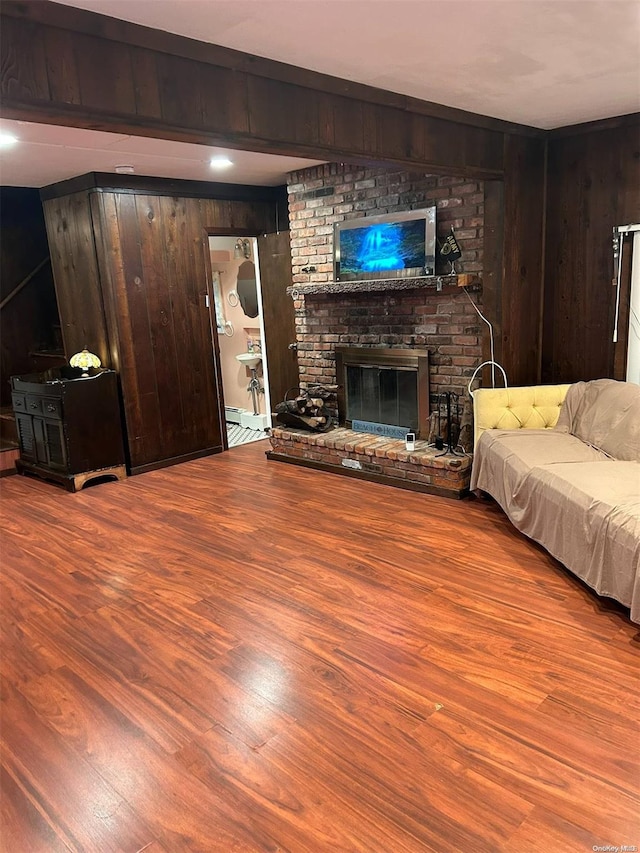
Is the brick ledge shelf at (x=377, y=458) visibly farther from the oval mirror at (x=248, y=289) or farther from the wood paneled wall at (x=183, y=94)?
the wood paneled wall at (x=183, y=94)

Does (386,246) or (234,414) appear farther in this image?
(234,414)

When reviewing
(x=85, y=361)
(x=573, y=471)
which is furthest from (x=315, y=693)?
(x=85, y=361)

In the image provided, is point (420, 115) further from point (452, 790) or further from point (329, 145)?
point (452, 790)

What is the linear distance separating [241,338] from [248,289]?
671mm

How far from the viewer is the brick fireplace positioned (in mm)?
4332

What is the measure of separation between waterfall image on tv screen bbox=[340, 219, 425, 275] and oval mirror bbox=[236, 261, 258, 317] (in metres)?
1.88

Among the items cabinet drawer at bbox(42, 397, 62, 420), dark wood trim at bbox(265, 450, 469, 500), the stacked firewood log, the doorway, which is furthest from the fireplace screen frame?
cabinet drawer at bbox(42, 397, 62, 420)

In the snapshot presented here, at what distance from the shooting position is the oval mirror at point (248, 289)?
668 centimetres

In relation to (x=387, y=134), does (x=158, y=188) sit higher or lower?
higher

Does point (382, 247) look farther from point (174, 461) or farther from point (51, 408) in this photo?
point (51, 408)

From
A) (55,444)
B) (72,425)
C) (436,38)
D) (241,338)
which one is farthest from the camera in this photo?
(241,338)

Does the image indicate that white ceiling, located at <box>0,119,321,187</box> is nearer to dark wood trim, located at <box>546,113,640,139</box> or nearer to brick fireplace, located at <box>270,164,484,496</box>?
brick fireplace, located at <box>270,164,484,496</box>

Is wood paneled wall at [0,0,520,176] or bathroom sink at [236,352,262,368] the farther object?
bathroom sink at [236,352,262,368]

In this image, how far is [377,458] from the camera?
4660 millimetres
